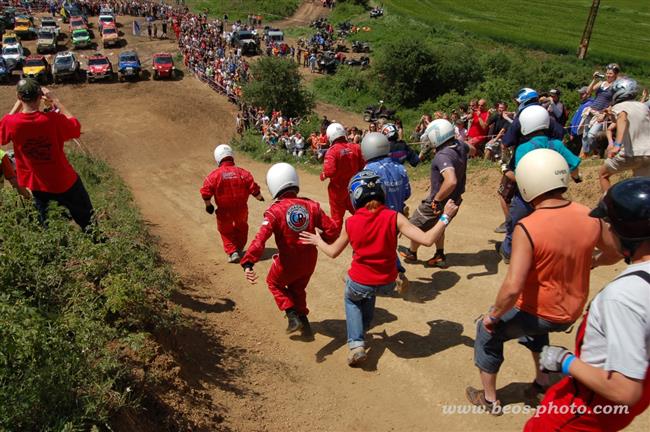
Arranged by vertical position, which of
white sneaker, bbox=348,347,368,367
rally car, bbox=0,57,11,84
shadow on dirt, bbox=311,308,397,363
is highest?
white sneaker, bbox=348,347,368,367

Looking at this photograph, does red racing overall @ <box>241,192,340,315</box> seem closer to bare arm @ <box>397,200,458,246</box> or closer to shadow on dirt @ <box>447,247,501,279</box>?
bare arm @ <box>397,200,458,246</box>

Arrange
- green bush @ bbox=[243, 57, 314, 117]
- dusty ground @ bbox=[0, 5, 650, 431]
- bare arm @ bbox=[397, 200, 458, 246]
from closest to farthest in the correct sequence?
bare arm @ bbox=[397, 200, 458, 246] < dusty ground @ bbox=[0, 5, 650, 431] < green bush @ bbox=[243, 57, 314, 117]

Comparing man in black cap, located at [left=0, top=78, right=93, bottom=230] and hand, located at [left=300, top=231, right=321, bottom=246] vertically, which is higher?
man in black cap, located at [left=0, top=78, right=93, bottom=230]

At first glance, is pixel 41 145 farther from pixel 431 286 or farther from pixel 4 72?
pixel 4 72

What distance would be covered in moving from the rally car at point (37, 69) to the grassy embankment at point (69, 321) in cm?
2846

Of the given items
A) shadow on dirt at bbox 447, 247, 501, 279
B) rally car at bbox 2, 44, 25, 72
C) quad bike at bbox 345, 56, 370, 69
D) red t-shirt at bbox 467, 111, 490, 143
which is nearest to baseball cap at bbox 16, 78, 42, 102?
shadow on dirt at bbox 447, 247, 501, 279

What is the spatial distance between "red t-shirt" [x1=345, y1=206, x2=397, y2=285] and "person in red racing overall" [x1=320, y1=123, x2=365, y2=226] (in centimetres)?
266

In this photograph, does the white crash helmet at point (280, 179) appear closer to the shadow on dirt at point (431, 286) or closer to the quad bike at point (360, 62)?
the shadow on dirt at point (431, 286)

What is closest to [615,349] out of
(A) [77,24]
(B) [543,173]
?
(B) [543,173]

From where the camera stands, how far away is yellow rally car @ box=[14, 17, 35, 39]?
4469 centimetres

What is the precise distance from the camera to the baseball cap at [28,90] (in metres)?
5.41

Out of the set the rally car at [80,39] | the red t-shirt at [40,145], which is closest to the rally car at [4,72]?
the rally car at [80,39]

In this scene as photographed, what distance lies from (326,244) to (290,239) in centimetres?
57

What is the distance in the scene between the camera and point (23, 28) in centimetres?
4491
